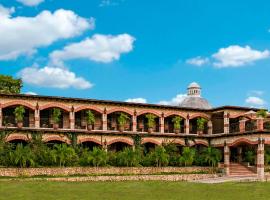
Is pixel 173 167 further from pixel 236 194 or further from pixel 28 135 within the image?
pixel 236 194

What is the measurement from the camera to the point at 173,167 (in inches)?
1527

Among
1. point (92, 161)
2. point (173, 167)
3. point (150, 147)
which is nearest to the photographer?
point (92, 161)

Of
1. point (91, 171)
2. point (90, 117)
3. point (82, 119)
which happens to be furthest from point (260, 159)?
point (82, 119)

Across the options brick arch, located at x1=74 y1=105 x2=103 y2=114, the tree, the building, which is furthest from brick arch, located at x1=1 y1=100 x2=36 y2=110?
the tree

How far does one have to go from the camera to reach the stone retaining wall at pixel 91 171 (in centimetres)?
3244

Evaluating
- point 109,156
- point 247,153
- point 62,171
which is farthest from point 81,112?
point 247,153

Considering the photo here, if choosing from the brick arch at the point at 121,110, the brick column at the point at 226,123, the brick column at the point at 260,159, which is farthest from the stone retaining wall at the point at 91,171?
the brick arch at the point at 121,110

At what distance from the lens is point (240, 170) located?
41812 mm

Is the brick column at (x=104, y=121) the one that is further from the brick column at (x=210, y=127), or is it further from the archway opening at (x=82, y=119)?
the brick column at (x=210, y=127)

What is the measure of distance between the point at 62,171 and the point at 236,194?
13.9 meters

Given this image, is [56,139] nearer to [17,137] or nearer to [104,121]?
[17,137]

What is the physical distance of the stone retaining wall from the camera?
32.4 m

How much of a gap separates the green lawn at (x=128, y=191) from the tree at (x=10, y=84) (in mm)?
22790

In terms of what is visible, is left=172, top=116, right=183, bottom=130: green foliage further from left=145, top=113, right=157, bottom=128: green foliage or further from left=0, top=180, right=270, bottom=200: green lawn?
left=0, top=180, right=270, bottom=200: green lawn
